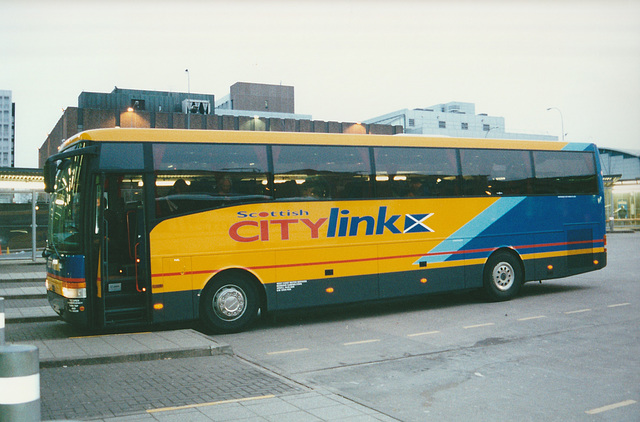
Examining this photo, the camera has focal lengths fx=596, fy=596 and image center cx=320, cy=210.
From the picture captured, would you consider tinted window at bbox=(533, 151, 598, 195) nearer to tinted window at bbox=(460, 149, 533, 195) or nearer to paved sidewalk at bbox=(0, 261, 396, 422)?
tinted window at bbox=(460, 149, 533, 195)

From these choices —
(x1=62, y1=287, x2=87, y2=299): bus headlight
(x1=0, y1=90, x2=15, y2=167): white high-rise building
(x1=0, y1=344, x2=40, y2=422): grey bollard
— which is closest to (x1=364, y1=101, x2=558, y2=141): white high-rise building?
(x1=62, y1=287, x2=87, y2=299): bus headlight

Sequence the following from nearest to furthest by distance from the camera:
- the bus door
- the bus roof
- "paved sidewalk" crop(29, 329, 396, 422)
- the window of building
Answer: "paved sidewalk" crop(29, 329, 396, 422) → the bus door → the bus roof → the window of building

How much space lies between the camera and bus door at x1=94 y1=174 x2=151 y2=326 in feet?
32.0

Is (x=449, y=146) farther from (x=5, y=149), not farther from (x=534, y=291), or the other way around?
(x=5, y=149)

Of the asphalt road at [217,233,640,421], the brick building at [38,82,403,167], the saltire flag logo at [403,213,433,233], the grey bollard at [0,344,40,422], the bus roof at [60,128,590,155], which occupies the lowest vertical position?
the asphalt road at [217,233,640,421]

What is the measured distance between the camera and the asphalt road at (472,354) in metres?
6.37

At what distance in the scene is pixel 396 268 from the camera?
12.3m

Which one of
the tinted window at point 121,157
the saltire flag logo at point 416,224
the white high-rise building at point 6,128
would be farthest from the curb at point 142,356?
the white high-rise building at point 6,128

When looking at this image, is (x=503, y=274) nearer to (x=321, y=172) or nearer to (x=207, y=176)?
(x=321, y=172)

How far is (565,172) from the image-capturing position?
14.8 m

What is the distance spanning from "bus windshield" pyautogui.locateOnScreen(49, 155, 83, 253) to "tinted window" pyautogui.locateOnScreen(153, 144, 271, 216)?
129cm

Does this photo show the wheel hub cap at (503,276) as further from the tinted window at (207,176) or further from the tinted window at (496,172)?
the tinted window at (207,176)

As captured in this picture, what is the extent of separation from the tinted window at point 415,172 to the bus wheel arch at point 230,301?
330cm

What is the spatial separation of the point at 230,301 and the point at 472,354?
4331mm
